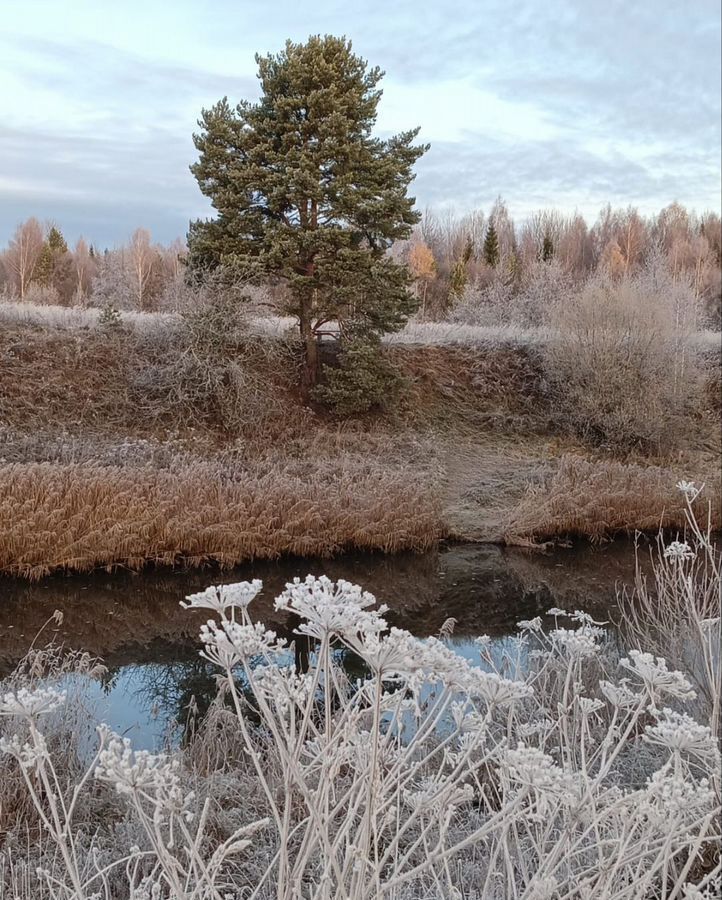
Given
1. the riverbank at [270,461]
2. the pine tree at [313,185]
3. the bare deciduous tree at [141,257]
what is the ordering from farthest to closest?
the bare deciduous tree at [141,257]
the pine tree at [313,185]
the riverbank at [270,461]

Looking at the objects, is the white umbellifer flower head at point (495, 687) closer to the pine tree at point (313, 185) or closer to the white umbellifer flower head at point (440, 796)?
the white umbellifer flower head at point (440, 796)

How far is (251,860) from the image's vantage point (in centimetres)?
354

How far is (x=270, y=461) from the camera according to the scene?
1248cm

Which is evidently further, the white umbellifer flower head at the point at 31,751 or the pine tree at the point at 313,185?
the pine tree at the point at 313,185

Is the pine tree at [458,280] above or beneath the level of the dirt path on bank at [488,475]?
above

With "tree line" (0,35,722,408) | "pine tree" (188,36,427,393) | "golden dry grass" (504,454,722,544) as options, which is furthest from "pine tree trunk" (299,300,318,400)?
"golden dry grass" (504,454,722,544)

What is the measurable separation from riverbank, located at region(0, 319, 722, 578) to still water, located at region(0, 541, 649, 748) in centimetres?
35

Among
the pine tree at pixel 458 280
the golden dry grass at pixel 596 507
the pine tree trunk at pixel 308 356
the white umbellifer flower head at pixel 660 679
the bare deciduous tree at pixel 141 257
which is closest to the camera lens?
the white umbellifer flower head at pixel 660 679

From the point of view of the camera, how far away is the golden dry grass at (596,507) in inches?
461

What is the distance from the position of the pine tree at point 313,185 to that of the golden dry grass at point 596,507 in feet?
17.8

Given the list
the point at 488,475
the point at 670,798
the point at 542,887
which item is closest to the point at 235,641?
the point at 542,887

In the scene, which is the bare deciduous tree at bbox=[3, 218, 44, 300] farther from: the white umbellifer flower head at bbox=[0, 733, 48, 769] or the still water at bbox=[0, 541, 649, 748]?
the white umbellifer flower head at bbox=[0, 733, 48, 769]

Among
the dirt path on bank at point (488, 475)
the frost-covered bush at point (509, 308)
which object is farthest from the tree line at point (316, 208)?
the frost-covered bush at point (509, 308)

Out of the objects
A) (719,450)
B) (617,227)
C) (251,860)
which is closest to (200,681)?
(251,860)
